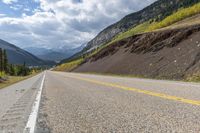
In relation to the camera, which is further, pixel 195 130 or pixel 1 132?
pixel 1 132

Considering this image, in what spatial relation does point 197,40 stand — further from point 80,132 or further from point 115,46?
point 115,46

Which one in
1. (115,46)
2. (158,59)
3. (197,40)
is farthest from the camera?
(115,46)

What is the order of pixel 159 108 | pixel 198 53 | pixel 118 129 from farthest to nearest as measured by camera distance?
pixel 198 53 → pixel 159 108 → pixel 118 129

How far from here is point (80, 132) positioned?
5.72 meters

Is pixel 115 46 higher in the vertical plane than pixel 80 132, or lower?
higher

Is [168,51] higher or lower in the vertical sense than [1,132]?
higher

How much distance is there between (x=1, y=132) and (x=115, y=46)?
8217 centimetres

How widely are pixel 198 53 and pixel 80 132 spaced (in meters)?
28.3

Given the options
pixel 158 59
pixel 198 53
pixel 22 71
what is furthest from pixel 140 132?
pixel 22 71

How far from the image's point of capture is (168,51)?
4241 cm

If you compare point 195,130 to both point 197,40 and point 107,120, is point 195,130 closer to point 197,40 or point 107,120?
point 107,120

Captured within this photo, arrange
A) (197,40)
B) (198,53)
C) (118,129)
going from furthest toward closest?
1. (197,40)
2. (198,53)
3. (118,129)

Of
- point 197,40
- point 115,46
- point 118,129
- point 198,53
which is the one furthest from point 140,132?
point 115,46

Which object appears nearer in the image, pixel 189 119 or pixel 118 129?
pixel 118 129
